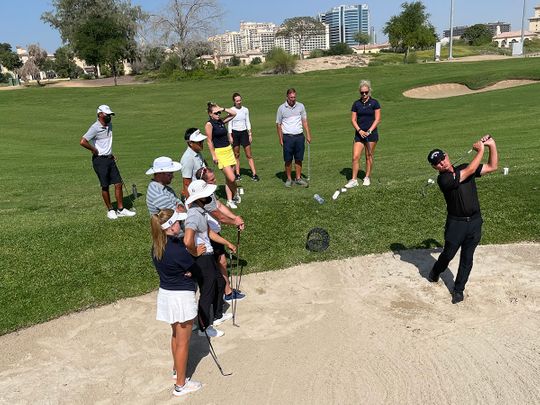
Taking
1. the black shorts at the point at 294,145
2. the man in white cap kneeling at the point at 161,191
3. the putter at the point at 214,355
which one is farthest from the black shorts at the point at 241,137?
the putter at the point at 214,355

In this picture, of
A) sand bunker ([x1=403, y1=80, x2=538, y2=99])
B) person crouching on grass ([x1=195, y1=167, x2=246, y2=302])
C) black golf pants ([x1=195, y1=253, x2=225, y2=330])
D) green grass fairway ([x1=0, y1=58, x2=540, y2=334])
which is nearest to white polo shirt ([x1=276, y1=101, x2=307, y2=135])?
green grass fairway ([x1=0, y1=58, x2=540, y2=334])

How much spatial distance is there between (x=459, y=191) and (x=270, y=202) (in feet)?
17.5

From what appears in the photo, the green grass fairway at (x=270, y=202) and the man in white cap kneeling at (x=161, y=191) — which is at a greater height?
the man in white cap kneeling at (x=161, y=191)

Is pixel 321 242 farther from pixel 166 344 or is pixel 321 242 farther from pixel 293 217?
pixel 166 344

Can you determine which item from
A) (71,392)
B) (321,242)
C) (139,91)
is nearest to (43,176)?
(321,242)

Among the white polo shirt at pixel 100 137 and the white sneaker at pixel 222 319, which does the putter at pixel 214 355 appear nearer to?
the white sneaker at pixel 222 319

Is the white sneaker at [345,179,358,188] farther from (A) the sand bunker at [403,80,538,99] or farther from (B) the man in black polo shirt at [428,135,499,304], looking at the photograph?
Answer: (A) the sand bunker at [403,80,538,99]

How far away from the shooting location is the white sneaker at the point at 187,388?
5.50 m

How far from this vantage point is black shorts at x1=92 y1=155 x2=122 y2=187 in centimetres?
1002

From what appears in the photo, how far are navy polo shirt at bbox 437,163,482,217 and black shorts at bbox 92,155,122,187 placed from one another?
6547 mm

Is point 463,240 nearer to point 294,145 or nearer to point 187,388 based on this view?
point 187,388

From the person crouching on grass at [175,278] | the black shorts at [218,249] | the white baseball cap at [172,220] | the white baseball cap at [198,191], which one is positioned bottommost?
the black shorts at [218,249]

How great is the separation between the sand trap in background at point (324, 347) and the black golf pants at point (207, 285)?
0.44m

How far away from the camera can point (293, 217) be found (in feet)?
34.8
